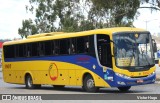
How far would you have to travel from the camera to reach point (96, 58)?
2266 cm

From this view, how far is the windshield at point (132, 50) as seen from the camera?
71.6ft

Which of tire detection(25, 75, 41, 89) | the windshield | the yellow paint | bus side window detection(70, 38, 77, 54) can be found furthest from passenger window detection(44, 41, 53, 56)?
the windshield

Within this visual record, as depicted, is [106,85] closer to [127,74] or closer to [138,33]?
[127,74]

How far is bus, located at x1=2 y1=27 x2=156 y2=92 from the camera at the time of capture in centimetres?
2183

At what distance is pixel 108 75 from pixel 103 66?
A: 52 cm

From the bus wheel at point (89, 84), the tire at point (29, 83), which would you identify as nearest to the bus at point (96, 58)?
the bus wheel at point (89, 84)

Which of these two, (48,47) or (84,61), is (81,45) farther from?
(48,47)

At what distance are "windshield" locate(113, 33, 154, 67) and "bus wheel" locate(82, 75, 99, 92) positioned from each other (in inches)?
77.3

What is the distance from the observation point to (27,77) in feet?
96.2

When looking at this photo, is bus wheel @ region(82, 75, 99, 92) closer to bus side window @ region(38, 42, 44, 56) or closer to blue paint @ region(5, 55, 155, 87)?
blue paint @ region(5, 55, 155, 87)

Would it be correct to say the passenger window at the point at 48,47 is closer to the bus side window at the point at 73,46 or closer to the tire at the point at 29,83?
the bus side window at the point at 73,46

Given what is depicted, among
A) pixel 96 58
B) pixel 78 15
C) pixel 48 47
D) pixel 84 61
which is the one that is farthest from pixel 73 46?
pixel 78 15

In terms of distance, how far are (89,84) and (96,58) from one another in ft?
4.62

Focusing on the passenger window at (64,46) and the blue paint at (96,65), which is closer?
the blue paint at (96,65)
